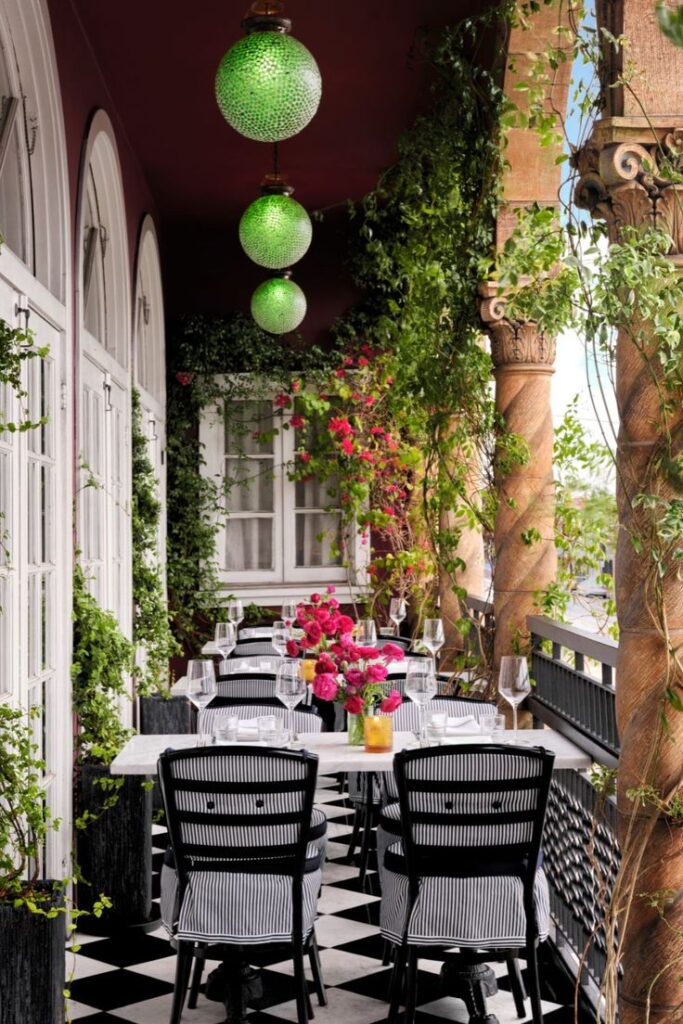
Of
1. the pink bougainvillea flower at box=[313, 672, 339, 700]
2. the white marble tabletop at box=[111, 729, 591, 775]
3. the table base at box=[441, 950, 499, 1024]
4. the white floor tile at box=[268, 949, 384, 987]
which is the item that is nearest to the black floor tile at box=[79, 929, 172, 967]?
the white floor tile at box=[268, 949, 384, 987]

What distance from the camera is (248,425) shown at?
9.88 meters

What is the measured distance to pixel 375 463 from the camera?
9.34 meters

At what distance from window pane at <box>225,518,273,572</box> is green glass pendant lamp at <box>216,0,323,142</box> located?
6.33m

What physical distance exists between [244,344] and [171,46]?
3960mm

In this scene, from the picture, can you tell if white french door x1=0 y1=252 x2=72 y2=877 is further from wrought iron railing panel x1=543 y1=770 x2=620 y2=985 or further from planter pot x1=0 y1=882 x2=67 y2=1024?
wrought iron railing panel x1=543 y1=770 x2=620 y2=985

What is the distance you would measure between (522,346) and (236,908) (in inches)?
131

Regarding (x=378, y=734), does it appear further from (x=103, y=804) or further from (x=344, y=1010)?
(x=103, y=804)

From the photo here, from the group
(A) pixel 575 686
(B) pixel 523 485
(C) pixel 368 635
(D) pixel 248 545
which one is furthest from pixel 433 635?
(D) pixel 248 545

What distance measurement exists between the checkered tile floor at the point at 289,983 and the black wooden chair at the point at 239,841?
58 centimetres

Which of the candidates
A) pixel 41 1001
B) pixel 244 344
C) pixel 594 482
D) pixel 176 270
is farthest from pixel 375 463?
pixel 41 1001

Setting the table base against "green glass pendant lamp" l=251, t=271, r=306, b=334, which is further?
"green glass pendant lamp" l=251, t=271, r=306, b=334

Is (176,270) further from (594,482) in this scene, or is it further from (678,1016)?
(678,1016)

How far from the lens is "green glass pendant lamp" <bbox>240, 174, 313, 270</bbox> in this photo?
5.47 metres

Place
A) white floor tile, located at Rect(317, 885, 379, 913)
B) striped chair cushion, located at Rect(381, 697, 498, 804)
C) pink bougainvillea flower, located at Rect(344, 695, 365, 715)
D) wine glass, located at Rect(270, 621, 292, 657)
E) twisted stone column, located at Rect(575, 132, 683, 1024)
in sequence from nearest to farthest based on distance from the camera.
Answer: twisted stone column, located at Rect(575, 132, 683, 1024) < pink bougainvillea flower, located at Rect(344, 695, 365, 715) < striped chair cushion, located at Rect(381, 697, 498, 804) < white floor tile, located at Rect(317, 885, 379, 913) < wine glass, located at Rect(270, 621, 292, 657)
